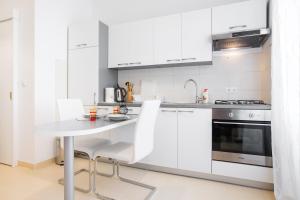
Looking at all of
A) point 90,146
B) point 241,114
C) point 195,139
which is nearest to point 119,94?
point 90,146

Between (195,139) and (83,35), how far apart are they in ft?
7.31

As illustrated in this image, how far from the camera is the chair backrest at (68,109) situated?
1.99 m

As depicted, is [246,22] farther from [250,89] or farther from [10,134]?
[10,134]

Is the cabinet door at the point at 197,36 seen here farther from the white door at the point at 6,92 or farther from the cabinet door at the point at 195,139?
the white door at the point at 6,92

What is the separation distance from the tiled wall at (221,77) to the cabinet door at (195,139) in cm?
64

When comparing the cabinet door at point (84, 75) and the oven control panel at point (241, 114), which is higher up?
the cabinet door at point (84, 75)

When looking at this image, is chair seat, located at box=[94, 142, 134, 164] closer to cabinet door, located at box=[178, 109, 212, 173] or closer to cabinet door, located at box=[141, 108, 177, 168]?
cabinet door, located at box=[141, 108, 177, 168]

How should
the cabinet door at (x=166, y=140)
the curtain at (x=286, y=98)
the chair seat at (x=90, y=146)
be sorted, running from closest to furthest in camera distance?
the curtain at (x=286, y=98), the chair seat at (x=90, y=146), the cabinet door at (x=166, y=140)

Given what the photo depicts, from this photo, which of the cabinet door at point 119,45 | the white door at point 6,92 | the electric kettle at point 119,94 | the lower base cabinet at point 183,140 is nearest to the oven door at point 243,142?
the lower base cabinet at point 183,140

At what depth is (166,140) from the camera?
2307mm

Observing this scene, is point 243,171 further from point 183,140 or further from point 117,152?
point 117,152

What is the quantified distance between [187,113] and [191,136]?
0.90ft

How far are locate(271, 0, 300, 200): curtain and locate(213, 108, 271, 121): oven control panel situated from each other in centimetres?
23

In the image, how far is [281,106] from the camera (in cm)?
153
